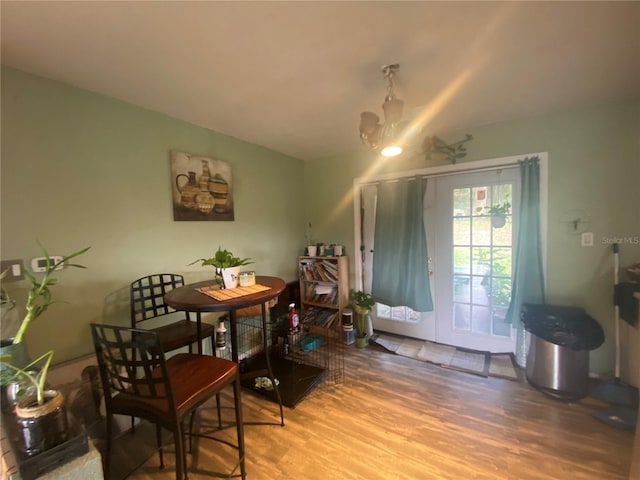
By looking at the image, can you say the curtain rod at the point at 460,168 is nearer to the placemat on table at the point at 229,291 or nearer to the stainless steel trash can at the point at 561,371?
the stainless steel trash can at the point at 561,371

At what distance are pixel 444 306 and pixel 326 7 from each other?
9.04 feet

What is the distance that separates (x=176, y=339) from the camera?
1.72 m

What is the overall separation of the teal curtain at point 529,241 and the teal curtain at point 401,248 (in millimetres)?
801

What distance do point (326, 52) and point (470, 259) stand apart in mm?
2292

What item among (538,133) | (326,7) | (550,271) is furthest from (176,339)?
(538,133)

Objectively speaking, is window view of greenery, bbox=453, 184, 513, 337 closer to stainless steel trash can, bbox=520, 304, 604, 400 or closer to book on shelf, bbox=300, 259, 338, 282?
stainless steel trash can, bbox=520, 304, 604, 400

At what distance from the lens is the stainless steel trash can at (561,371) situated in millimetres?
1919

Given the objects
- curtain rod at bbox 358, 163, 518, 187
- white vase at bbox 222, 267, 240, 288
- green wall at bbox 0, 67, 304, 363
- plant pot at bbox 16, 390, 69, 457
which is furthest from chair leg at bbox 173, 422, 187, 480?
curtain rod at bbox 358, 163, 518, 187

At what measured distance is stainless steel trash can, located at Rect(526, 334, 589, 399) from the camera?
1.92 metres

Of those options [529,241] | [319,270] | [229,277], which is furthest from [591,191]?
[229,277]

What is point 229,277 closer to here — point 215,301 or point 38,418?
point 215,301

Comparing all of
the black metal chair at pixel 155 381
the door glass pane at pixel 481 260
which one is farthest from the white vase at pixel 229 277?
the door glass pane at pixel 481 260

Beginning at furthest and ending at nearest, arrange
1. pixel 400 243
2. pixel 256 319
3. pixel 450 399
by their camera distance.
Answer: pixel 400 243 → pixel 256 319 → pixel 450 399

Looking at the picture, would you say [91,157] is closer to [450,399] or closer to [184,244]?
[184,244]
